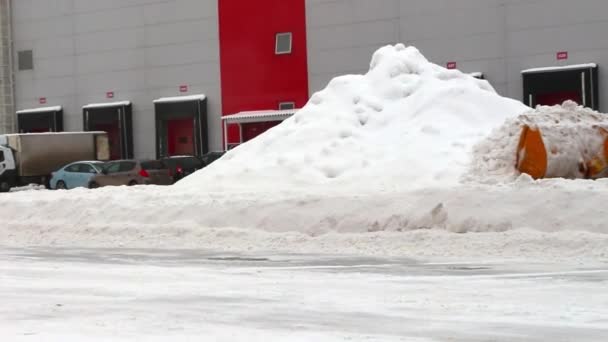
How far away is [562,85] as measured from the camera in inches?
1622

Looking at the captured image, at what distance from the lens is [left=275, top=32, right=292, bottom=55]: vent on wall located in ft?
162

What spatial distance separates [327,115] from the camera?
24.7 metres

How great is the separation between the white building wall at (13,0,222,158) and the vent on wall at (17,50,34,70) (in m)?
0.27

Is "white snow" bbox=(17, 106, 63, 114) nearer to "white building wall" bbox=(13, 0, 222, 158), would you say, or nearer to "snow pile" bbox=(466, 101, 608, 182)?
"white building wall" bbox=(13, 0, 222, 158)

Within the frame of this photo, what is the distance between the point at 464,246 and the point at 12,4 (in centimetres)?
4732

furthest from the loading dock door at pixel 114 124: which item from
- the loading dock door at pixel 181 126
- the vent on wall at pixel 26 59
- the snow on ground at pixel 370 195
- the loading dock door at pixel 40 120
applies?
the snow on ground at pixel 370 195

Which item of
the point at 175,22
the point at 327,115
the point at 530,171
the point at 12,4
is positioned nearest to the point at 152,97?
the point at 175,22

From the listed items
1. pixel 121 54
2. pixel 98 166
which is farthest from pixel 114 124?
pixel 98 166

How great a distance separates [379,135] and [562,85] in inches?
762

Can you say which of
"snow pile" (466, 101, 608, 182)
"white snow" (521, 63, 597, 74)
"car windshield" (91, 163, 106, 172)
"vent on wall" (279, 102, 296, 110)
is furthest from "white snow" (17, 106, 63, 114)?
"snow pile" (466, 101, 608, 182)

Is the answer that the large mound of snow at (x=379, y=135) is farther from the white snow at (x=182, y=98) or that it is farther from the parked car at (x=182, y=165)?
the white snow at (x=182, y=98)

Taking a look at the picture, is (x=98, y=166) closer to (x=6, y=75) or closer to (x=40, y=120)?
(x=40, y=120)

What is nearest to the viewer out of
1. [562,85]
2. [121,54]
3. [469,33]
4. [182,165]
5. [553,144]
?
[553,144]

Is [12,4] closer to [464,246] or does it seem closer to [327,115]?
[327,115]
